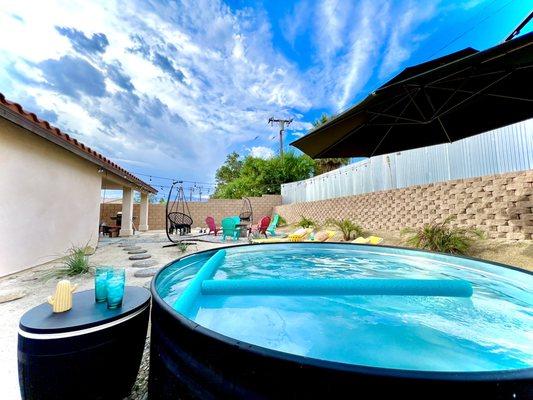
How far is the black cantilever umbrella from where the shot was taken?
240 centimetres

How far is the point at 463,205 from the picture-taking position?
5.35 meters

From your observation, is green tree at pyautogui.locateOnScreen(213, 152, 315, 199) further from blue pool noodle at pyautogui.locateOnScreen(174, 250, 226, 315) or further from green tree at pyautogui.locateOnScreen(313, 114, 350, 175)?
blue pool noodle at pyautogui.locateOnScreen(174, 250, 226, 315)

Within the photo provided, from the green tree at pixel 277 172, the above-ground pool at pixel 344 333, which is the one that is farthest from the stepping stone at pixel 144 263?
the green tree at pixel 277 172

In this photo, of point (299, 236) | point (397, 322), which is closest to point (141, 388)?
point (397, 322)

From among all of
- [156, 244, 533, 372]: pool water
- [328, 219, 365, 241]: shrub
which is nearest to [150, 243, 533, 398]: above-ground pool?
[156, 244, 533, 372]: pool water

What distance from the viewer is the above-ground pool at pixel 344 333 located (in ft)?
2.27

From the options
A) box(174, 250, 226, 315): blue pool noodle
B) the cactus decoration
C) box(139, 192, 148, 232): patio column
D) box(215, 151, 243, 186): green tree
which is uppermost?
box(215, 151, 243, 186): green tree

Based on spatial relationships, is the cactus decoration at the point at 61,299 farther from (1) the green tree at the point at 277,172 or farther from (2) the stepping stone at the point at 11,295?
(1) the green tree at the point at 277,172

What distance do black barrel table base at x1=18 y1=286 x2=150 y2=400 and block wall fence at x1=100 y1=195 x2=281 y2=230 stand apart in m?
14.9

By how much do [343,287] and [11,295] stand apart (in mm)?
3857

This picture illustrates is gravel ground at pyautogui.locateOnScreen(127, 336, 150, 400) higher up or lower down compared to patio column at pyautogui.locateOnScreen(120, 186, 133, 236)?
lower down

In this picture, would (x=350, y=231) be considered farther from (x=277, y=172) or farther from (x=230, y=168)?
(x=230, y=168)

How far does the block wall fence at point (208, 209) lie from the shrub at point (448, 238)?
11.7 metres

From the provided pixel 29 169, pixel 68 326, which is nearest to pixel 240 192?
pixel 29 169
